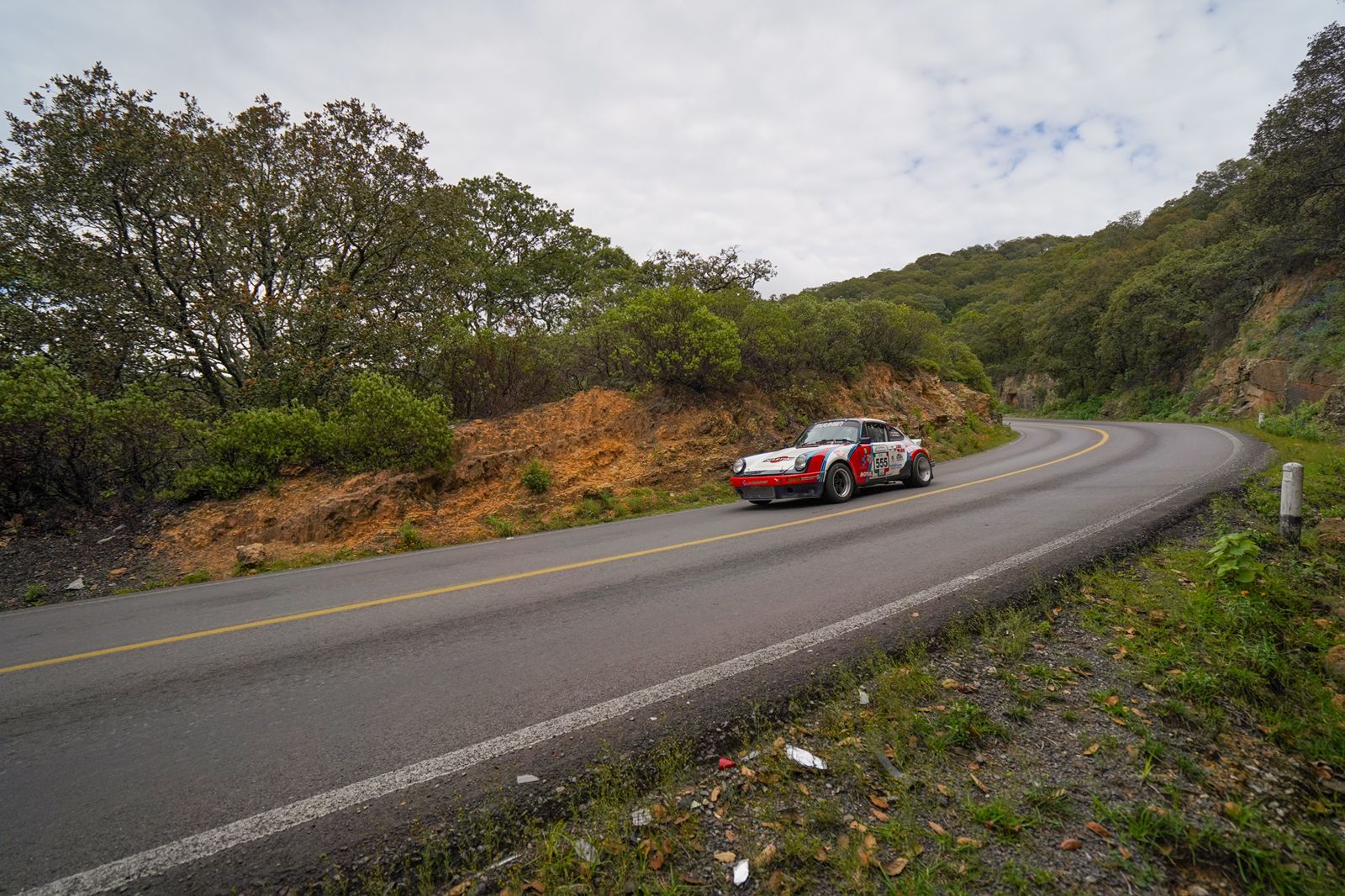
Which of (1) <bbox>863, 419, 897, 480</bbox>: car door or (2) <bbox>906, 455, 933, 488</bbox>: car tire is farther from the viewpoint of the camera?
(2) <bbox>906, 455, 933, 488</bbox>: car tire

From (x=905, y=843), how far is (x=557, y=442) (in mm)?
11883

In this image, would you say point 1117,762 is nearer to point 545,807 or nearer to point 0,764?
point 545,807

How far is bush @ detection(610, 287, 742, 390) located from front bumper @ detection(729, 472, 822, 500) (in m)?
5.16

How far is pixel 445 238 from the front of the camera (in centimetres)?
1659

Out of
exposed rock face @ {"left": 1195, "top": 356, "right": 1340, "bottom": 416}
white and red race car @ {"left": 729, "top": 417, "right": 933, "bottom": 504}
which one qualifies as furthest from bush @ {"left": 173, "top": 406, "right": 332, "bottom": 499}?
exposed rock face @ {"left": 1195, "top": 356, "right": 1340, "bottom": 416}

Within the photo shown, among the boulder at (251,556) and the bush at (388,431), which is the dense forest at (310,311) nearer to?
the bush at (388,431)

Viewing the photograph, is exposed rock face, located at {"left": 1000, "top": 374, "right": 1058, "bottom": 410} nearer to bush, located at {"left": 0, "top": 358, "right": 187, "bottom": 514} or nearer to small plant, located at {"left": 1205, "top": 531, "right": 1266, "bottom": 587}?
small plant, located at {"left": 1205, "top": 531, "right": 1266, "bottom": 587}

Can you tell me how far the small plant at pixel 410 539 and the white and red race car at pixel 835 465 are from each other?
534 cm

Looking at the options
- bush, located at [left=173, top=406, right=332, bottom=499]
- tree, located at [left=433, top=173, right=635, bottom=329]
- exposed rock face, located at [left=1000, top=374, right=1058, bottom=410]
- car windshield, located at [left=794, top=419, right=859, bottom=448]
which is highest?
tree, located at [left=433, top=173, right=635, bottom=329]

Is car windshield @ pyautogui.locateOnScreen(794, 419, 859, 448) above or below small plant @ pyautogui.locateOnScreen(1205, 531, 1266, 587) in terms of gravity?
above

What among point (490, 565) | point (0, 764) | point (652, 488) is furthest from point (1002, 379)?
point (0, 764)

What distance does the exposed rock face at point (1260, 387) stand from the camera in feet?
71.3

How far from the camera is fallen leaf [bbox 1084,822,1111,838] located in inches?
87.3

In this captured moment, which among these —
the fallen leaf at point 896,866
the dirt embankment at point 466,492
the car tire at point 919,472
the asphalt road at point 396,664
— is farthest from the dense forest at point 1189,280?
the fallen leaf at point 896,866
